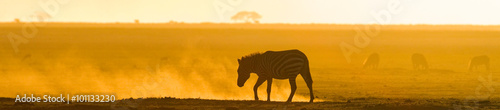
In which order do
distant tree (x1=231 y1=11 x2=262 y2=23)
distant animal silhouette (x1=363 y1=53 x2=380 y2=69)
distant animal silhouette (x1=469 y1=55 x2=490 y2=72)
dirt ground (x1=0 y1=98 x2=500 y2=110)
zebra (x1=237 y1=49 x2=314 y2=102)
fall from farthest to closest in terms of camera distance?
distant tree (x1=231 y1=11 x2=262 y2=23) → distant animal silhouette (x1=363 y1=53 x2=380 y2=69) → distant animal silhouette (x1=469 y1=55 x2=490 y2=72) → zebra (x1=237 y1=49 x2=314 y2=102) → dirt ground (x1=0 y1=98 x2=500 y2=110)

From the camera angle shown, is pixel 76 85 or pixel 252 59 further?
pixel 76 85

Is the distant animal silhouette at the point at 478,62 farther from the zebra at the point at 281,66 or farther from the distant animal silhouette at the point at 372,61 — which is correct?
the zebra at the point at 281,66

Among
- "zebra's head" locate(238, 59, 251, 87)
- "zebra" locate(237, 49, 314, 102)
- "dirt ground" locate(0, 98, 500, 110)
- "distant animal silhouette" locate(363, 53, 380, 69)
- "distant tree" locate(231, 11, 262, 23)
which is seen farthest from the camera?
"distant tree" locate(231, 11, 262, 23)

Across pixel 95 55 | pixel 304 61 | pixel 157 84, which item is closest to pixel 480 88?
pixel 304 61

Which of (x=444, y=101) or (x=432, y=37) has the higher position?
(x=432, y=37)

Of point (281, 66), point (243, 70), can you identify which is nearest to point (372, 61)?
point (243, 70)

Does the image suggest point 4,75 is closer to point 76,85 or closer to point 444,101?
point 76,85

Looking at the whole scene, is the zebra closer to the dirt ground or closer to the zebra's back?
the zebra's back

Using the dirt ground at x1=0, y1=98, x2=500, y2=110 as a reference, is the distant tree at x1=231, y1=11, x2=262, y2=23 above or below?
above

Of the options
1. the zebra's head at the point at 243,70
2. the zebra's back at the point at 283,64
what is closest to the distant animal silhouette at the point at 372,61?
the zebra's head at the point at 243,70

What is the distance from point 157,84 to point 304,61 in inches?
224

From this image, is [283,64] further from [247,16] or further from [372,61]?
[247,16]

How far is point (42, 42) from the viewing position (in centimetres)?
5069

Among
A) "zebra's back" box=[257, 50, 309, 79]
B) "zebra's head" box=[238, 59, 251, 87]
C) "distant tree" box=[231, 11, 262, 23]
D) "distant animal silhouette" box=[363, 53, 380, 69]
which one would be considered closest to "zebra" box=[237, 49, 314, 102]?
"zebra's back" box=[257, 50, 309, 79]
